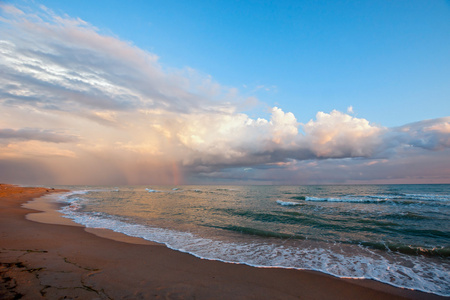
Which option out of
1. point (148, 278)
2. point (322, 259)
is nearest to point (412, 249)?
point (322, 259)

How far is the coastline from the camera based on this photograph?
15.5ft

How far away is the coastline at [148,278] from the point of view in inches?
186

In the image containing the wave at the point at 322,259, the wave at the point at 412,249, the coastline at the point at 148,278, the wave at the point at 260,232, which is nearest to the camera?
the coastline at the point at 148,278

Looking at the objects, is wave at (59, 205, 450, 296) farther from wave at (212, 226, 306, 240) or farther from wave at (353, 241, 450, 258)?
wave at (212, 226, 306, 240)

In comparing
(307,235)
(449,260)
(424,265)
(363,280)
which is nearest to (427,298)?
(363,280)

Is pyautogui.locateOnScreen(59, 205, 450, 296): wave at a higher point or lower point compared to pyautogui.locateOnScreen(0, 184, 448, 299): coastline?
lower

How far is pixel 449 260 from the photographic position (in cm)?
856

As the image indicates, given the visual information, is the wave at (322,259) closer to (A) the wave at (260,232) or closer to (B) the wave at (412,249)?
(B) the wave at (412,249)

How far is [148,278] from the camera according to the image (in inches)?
223

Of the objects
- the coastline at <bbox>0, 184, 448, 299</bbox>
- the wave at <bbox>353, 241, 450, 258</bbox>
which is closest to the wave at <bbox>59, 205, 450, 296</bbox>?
the wave at <bbox>353, 241, 450, 258</bbox>

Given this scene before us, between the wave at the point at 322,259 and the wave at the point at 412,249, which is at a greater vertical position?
the wave at the point at 322,259

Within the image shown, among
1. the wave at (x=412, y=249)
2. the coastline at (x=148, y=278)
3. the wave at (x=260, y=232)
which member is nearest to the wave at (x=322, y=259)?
the wave at (x=412, y=249)

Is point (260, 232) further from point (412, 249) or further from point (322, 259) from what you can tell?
point (412, 249)

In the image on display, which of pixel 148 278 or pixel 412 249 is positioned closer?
pixel 148 278
